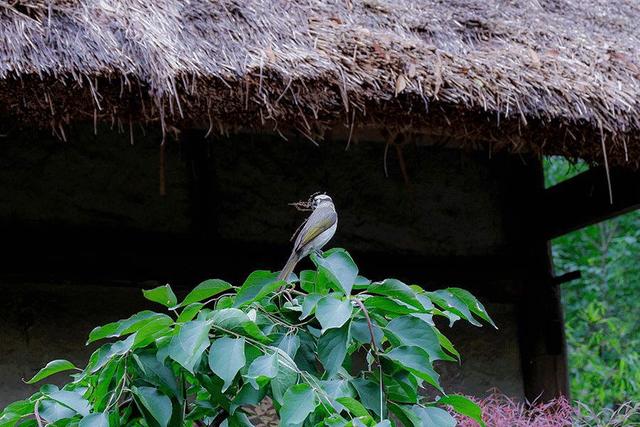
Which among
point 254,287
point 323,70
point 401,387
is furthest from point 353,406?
point 323,70

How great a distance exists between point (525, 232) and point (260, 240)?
1.14 meters

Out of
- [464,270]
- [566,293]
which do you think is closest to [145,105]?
[464,270]

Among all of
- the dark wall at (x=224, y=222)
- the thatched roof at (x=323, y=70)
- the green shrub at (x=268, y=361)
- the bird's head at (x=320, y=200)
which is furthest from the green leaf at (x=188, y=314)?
the dark wall at (x=224, y=222)

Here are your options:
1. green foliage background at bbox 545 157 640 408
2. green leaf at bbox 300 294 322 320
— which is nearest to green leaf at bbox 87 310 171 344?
green leaf at bbox 300 294 322 320

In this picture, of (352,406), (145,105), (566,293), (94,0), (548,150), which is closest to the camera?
(352,406)

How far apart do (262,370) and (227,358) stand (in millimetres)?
57

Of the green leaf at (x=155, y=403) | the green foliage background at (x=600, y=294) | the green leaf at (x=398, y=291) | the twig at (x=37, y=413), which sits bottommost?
the green foliage background at (x=600, y=294)

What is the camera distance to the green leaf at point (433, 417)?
1.54 m

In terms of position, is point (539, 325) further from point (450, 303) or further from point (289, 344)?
point (289, 344)

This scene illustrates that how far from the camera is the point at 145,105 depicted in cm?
263

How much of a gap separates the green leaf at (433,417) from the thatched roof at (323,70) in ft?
4.22

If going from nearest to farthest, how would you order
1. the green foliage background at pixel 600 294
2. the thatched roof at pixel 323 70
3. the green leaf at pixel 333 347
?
the green leaf at pixel 333 347 → the thatched roof at pixel 323 70 → the green foliage background at pixel 600 294

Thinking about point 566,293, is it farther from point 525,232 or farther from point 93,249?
point 93,249

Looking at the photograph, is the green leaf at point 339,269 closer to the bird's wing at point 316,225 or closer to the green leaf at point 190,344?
the green leaf at point 190,344
